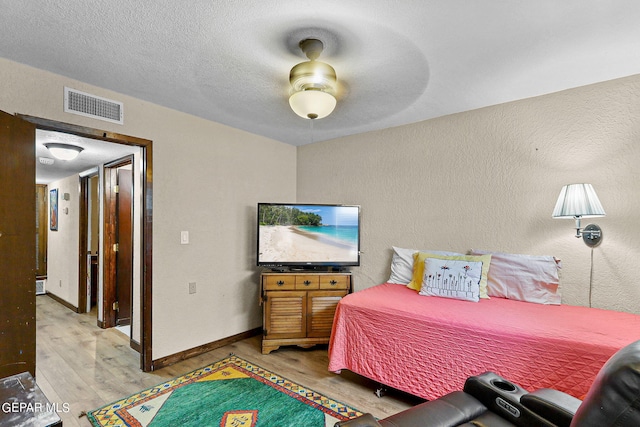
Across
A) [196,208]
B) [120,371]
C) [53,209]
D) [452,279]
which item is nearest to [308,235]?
[196,208]

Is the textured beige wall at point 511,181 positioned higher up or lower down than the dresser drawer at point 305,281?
higher up

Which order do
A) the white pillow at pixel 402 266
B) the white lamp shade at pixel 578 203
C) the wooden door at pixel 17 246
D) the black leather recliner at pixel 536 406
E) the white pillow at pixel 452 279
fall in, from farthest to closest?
the white pillow at pixel 402 266, the white pillow at pixel 452 279, the white lamp shade at pixel 578 203, the wooden door at pixel 17 246, the black leather recliner at pixel 536 406

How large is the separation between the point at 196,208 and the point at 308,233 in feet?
3.90

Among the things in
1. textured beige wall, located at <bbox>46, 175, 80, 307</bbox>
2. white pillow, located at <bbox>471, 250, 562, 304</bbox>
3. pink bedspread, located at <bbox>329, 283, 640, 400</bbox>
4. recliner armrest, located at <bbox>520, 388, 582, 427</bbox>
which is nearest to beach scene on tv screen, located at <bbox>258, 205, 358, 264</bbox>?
pink bedspread, located at <bbox>329, 283, 640, 400</bbox>

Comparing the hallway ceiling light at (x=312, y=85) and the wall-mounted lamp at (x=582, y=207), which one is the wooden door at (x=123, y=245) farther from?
the wall-mounted lamp at (x=582, y=207)

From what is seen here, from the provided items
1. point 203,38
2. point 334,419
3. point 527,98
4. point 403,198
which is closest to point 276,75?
point 203,38

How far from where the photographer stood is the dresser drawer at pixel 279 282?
3236mm

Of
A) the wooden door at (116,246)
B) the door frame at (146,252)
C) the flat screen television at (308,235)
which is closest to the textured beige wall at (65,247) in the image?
the wooden door at (116,246)

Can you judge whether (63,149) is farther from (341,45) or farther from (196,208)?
(341,45)

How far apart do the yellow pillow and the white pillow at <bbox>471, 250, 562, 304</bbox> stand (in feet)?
0.17

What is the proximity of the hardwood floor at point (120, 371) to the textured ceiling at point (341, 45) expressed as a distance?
240cm

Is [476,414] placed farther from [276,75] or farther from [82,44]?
[82,44]

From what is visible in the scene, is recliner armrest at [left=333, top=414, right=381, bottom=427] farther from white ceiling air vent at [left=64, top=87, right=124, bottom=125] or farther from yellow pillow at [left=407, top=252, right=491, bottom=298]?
white ceiling air vent at [left=64, top=87, right=124, bottom=125]

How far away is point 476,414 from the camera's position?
56.9 inches
